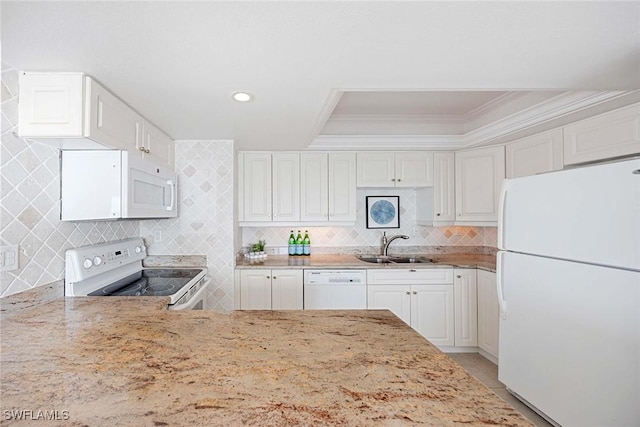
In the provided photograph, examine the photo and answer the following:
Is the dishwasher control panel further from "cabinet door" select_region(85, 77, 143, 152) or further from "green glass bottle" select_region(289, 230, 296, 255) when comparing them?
"cabinet door" select_region(85, 77, 143, 152)

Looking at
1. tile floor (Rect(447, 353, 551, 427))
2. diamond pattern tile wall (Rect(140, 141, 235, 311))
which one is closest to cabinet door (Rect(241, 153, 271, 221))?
diamond pattern tile wall (Rect(140, 141, 235, 311))

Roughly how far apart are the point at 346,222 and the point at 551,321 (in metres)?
1.95

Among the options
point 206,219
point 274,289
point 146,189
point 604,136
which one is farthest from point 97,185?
point 604,136

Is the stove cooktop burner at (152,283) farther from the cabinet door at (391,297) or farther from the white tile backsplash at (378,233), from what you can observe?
the cabinet door at (391,297)

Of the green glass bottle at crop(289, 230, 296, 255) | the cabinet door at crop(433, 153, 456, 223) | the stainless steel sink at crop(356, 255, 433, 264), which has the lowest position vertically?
the stainless steel sink at crop(356, 255, 433, 264)

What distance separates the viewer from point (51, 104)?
4.99ft

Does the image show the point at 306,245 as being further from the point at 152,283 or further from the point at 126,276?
the point at 126,276

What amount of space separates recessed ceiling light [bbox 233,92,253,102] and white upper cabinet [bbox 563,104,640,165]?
2.37m

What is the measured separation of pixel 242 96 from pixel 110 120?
0.77 meters

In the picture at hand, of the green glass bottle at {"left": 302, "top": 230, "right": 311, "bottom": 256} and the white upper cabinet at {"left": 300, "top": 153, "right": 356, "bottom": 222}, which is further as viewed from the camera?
the green glass bottle at {"left": 302, "top": 230, "right": 311, "bottom": 256}

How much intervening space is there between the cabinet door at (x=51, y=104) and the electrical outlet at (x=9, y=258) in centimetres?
57

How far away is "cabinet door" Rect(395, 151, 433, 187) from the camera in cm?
329

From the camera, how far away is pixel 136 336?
1.08 metres

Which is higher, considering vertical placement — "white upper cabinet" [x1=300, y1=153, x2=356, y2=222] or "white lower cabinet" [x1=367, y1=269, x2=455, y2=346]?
"white upper cabinet" [x1=300, y1=153, x2=356, y2=222]
